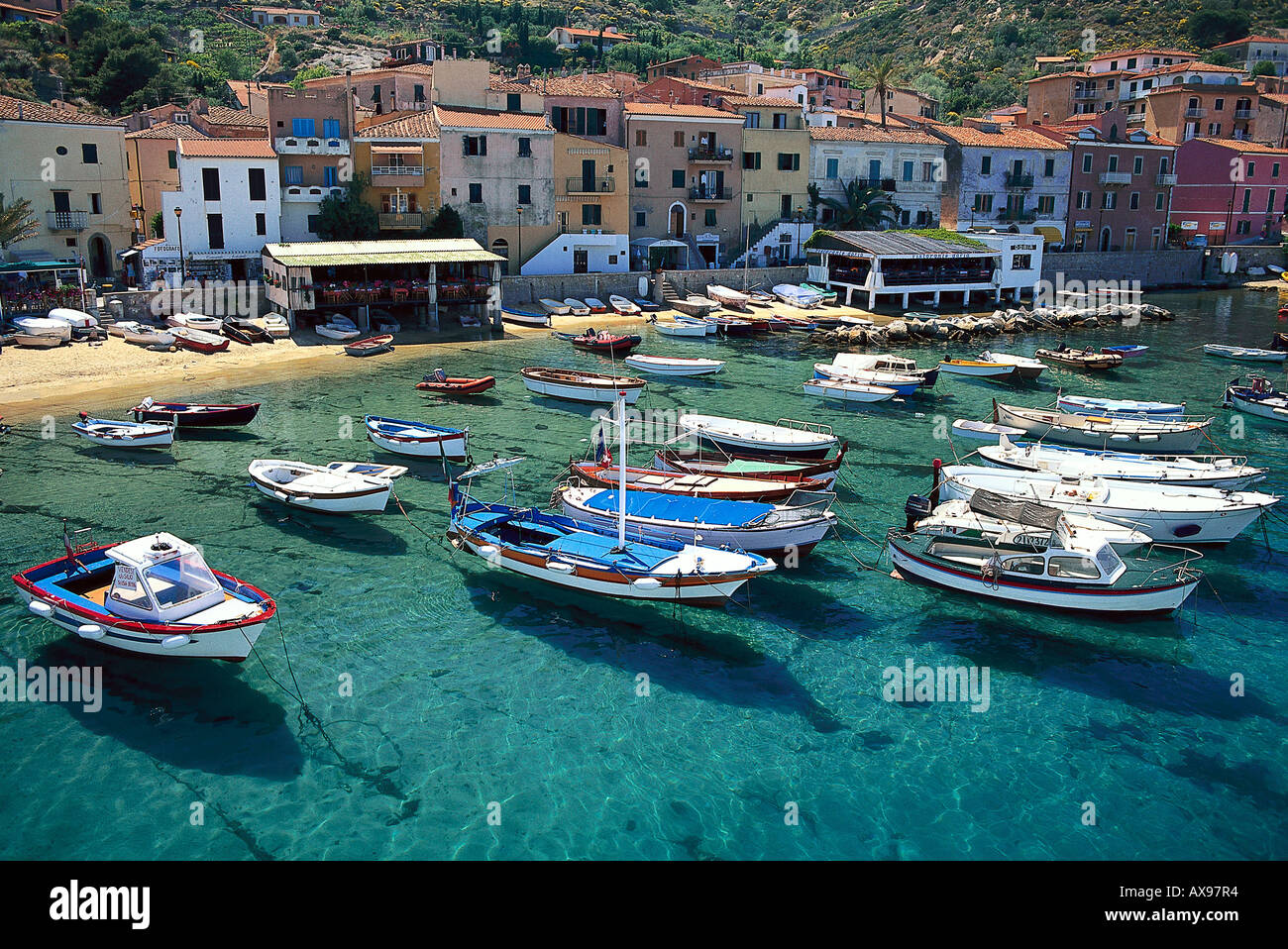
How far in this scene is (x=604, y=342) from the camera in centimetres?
5122

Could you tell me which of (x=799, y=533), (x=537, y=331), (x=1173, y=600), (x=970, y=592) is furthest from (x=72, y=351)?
(x=1173, y=600)

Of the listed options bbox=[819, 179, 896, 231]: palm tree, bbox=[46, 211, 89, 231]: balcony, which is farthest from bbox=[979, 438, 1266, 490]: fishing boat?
bbox=[46, 211, 89, 231]: balcony

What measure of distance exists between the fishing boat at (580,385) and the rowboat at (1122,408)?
16993mm

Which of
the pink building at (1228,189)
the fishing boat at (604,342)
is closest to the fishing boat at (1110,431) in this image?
the fishing boat at (604,342)

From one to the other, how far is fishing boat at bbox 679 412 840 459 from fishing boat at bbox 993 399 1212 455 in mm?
7902

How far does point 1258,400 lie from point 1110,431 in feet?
32.3

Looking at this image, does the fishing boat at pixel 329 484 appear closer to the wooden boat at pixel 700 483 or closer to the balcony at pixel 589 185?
the wooden boat at pixel 700 483

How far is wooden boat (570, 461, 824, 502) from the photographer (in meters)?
27.8

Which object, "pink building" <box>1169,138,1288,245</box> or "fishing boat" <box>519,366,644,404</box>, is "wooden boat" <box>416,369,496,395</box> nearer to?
"fishing boat" <box>519,366,644,404</box>

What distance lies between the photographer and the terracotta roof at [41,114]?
176 feet

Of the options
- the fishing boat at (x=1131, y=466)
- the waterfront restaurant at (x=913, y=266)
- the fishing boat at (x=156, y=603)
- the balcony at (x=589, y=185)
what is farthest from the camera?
the waterfront restaurant at (x=913, y=266)
